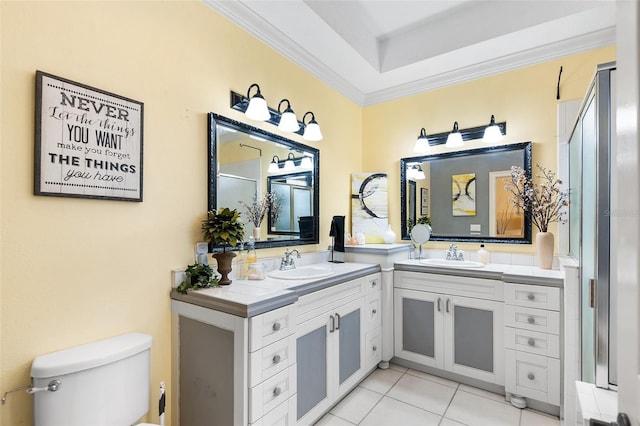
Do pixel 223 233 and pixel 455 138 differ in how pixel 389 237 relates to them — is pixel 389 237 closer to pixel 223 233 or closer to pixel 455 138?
pixel 455 138

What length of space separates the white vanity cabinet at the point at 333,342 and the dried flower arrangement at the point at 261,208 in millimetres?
691

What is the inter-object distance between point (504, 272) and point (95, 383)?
2461 millimetres

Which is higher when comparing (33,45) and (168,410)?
(33,45)

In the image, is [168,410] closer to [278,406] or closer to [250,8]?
[278,406]

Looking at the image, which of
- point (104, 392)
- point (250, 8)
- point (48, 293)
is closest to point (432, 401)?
point (104, 392)

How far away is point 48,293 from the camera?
Answer: 131cm

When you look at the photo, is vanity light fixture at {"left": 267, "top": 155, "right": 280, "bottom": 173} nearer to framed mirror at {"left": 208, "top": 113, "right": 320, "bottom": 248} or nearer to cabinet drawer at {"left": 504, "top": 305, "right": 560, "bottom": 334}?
framed mirror at {"left": 208, "top": 113, "right": 320, "bottom": 248}

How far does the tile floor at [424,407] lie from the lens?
200cm

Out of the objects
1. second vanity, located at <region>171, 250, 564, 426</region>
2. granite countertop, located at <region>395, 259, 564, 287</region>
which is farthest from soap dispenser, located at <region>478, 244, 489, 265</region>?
second vanity, located at <region>171, 250, 564, 426</region>

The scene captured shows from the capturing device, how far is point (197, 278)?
172 cm

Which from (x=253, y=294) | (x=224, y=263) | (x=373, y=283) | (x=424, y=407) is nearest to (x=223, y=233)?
(x=224, y=263)

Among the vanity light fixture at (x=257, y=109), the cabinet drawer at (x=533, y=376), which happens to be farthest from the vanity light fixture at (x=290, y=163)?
the cabinet drawer at (x=533, y=376)

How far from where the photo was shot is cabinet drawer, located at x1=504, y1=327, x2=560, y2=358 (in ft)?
6.75

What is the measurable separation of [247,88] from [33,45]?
1.15 m
